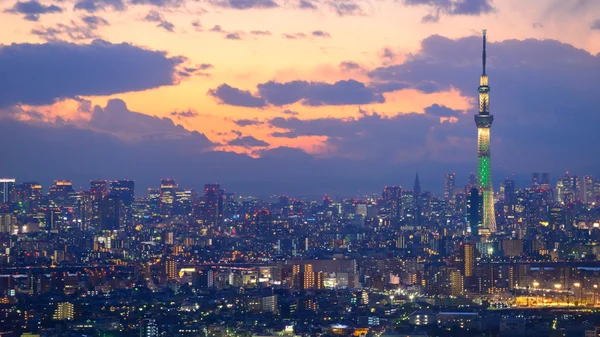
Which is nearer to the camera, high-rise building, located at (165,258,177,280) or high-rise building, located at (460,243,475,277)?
high-rise building, located at (460,243,475,277)

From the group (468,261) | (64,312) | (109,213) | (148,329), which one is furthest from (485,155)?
(148,329)

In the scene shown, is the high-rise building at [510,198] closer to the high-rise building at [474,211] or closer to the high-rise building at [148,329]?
the high-rise building at [474,211]

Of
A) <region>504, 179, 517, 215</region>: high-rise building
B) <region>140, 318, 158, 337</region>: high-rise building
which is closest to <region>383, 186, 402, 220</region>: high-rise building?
<region>504, 179, 517, 215</region>: high-rise building

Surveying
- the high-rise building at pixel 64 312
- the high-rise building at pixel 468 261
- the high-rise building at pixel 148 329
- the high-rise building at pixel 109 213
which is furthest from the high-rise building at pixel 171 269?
the high-rise building at pixel 148 329

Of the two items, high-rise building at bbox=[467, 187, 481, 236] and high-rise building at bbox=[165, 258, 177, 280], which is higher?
high-rise building at bbox=[467, 187, 481, 236]

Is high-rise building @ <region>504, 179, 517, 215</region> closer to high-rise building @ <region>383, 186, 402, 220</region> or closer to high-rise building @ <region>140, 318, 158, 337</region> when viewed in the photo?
high-rise building @ <region>383, 186, 402, 220</region>

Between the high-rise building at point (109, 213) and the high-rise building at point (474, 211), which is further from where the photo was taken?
the high-rise building at point (109, 213)

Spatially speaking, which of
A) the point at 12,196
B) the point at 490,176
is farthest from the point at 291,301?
the point at 12,196

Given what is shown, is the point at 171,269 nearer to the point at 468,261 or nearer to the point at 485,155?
the point at 468,261

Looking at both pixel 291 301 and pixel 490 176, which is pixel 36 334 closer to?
pixel 291 301
